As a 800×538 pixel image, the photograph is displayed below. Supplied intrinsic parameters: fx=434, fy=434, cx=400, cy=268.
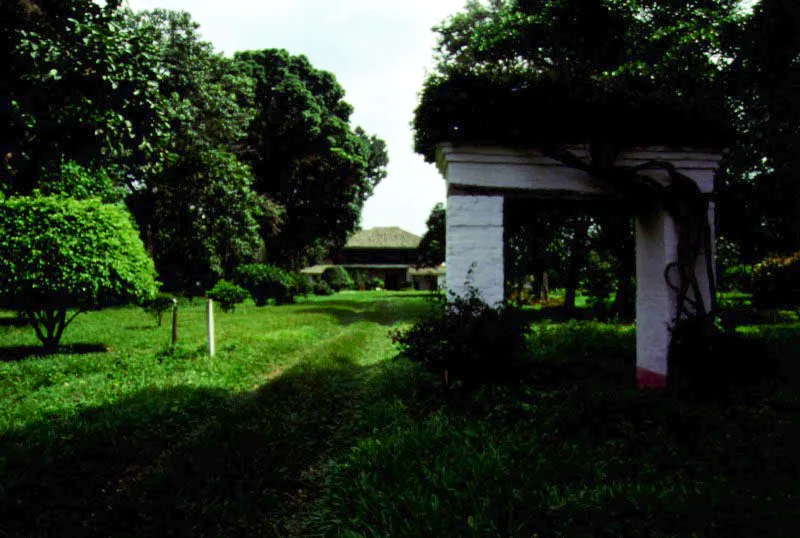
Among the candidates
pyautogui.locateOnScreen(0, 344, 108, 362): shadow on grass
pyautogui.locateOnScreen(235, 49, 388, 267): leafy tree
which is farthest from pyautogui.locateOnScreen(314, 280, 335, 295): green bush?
pyautogui.locateOnScreen(0, 344, 108, 362): shadow on grass

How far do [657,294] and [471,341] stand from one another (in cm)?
252

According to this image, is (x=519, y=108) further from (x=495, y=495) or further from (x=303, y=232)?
(x=303, y=232)

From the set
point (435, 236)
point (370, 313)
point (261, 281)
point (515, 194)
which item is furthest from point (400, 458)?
point (435, 236)

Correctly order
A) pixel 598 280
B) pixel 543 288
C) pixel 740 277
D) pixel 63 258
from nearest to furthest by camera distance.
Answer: pixel 63 258
pixel 598 280
pixel 740 277
pixel 543 288

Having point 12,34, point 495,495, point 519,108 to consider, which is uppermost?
point 12,34

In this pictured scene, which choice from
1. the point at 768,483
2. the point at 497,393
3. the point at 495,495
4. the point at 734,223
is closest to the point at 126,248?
the point at 497,393

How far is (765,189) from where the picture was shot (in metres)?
10.6

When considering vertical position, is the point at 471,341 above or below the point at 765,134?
below

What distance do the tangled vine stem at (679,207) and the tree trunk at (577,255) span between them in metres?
9.85

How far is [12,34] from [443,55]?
1643 centimetres

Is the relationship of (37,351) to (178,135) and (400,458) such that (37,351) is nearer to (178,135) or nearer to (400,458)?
(400,458)

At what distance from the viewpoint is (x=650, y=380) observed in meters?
5.47

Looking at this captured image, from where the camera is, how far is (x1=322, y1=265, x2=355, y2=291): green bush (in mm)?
47625

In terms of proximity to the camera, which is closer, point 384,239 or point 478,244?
point 478,244
